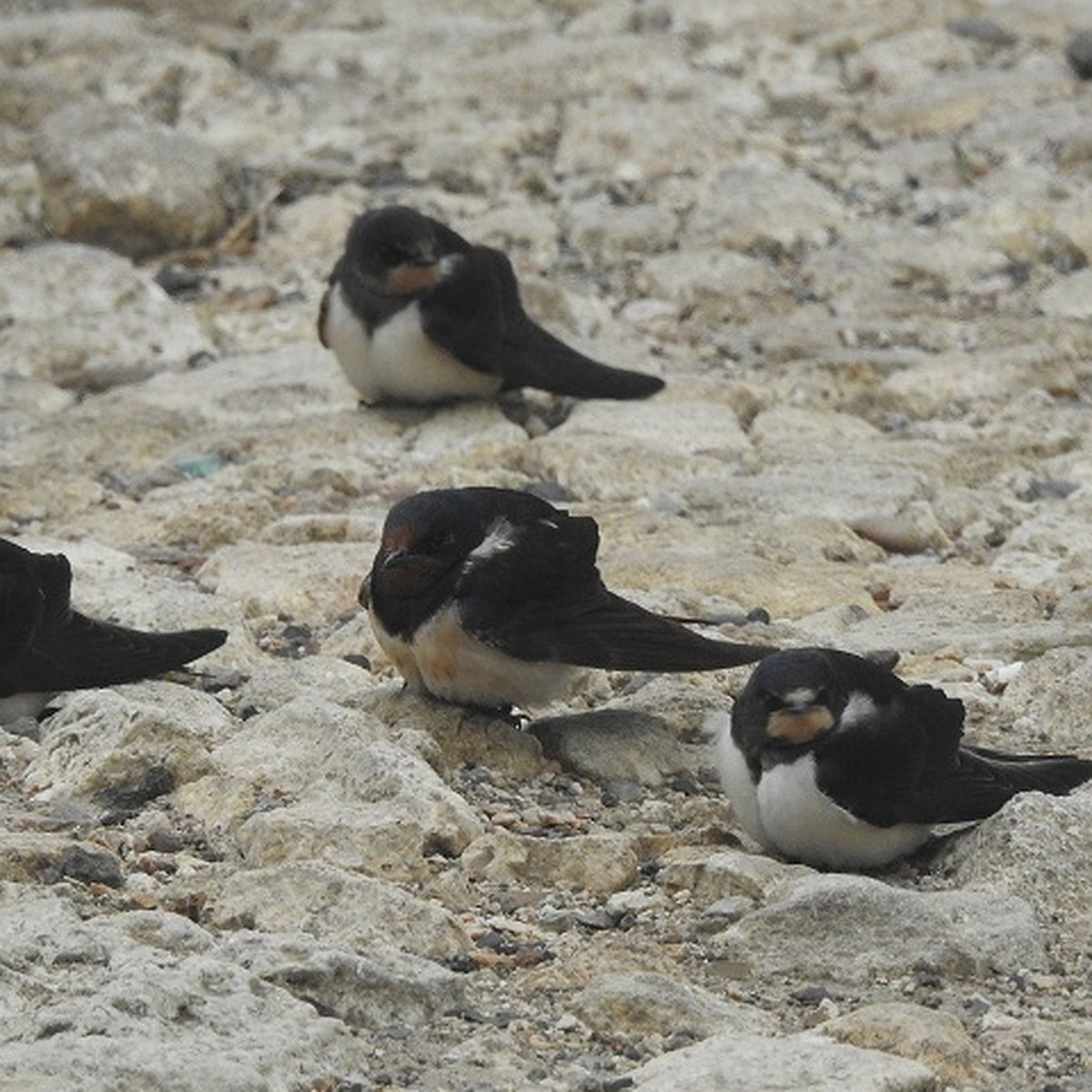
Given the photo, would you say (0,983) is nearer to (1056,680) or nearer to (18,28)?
(1056,680)

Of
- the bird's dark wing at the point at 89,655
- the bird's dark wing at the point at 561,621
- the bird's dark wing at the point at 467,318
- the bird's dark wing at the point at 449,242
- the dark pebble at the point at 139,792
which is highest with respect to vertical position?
the bird's dark wing at the point at 561,621

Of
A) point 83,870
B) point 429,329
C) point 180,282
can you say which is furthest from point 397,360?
point 83,870

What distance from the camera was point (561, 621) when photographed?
21.8 ft

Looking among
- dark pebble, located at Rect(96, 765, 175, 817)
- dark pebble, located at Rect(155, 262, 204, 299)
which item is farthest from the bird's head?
dark pebble, located at Rect(96, 765, 175, 817)

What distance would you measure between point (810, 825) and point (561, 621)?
97 cm

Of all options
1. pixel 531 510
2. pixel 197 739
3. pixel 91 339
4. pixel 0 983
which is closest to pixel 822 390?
pixel 91 339

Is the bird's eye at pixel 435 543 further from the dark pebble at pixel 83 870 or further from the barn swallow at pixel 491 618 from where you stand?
the dark pebble at pixel 83 870

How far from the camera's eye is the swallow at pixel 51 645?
667cm

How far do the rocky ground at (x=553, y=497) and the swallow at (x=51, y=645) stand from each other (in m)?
0.09

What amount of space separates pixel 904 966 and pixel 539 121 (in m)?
7.74

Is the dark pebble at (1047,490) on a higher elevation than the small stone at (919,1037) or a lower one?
lower

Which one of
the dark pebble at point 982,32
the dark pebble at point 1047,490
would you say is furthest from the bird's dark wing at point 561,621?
the dark pebble at point 982,32

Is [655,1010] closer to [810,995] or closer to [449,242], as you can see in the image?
[810,995]

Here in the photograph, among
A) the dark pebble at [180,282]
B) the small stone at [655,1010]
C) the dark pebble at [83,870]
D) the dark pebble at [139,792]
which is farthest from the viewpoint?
the dark pebble at [180,282]
